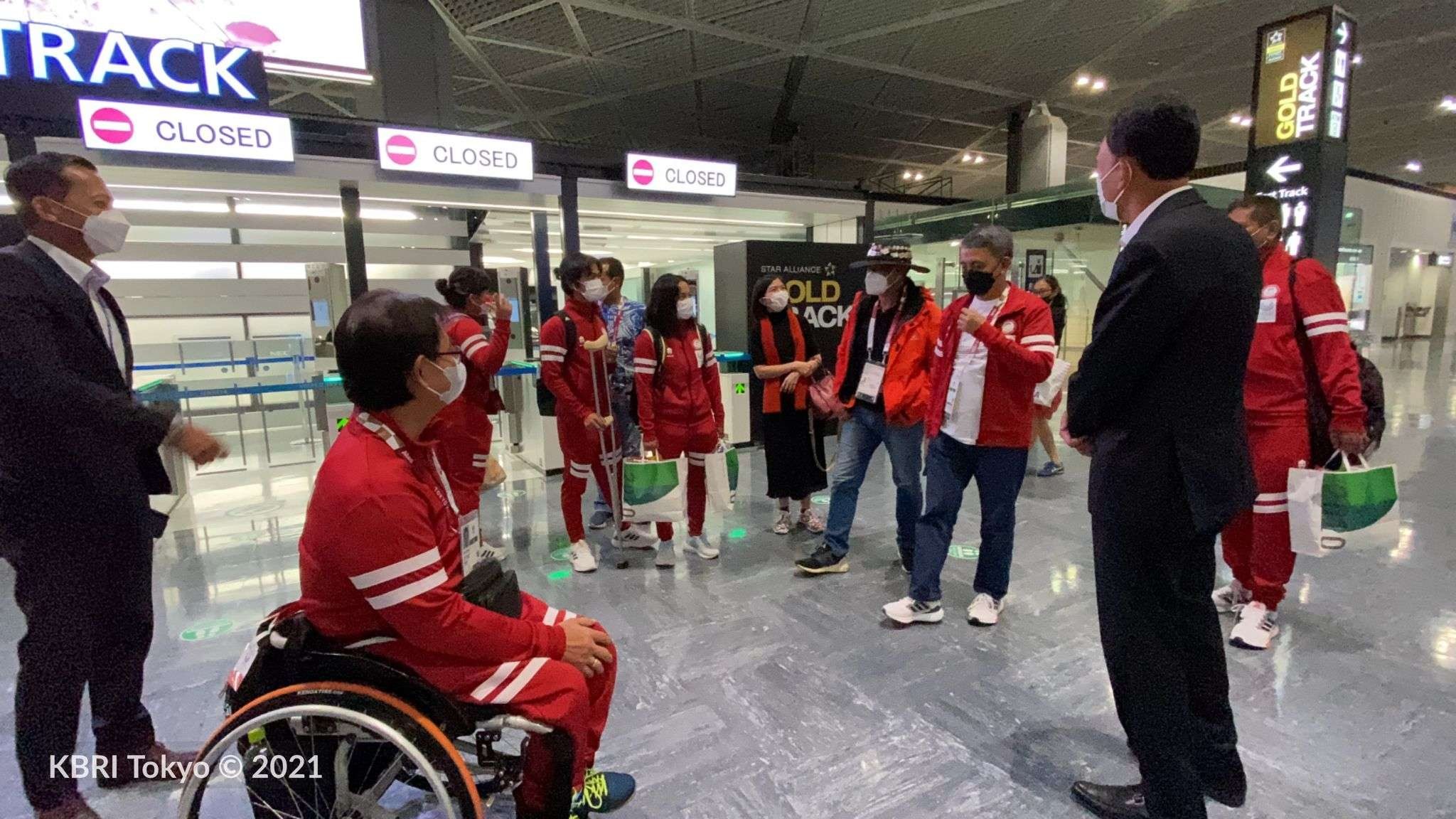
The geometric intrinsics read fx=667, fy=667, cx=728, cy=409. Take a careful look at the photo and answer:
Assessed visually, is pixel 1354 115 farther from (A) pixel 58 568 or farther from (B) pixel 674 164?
(A) pixel 58 568

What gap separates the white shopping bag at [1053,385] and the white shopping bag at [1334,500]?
87cm

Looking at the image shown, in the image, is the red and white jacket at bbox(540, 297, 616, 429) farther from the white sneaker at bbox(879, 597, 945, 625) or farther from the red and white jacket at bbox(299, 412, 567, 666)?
the red and white jacket at bbox(299, 412, 567, 666)

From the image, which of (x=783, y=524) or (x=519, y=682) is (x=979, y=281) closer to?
(x=783, y=524)

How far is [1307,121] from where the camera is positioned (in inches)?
181

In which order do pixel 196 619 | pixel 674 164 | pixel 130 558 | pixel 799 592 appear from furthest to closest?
pixel 674 164, pixel 799 592, pixel 196 619, pixel 130 558

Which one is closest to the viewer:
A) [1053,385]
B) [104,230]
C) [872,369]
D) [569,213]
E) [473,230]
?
[104,230]

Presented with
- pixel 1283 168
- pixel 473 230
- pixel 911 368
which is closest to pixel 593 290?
pixel 911 368

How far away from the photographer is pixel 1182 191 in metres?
1.55

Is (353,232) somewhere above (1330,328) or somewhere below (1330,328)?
above

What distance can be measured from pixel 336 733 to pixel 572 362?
2.39m

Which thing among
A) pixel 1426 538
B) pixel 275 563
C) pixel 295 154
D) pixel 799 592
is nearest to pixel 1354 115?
pixel 1426 538

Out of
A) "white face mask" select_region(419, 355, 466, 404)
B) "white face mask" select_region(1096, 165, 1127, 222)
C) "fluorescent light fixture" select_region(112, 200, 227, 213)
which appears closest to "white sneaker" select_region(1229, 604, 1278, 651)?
"white face mask" select_region(1096, 165, 1127, 222)

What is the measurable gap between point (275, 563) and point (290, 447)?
3.69 m

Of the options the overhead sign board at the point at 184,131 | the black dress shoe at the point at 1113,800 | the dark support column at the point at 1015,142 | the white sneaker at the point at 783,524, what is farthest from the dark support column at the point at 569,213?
the dark support column at the point at 1015,142
